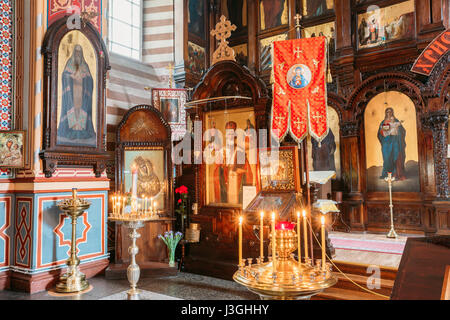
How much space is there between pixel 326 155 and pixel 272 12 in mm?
4431

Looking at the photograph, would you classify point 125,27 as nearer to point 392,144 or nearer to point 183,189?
point 183,189

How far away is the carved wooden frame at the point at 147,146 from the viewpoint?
623cm

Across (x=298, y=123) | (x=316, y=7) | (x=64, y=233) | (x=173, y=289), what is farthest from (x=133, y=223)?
(x=316, y=7)

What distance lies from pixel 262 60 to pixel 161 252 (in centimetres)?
612

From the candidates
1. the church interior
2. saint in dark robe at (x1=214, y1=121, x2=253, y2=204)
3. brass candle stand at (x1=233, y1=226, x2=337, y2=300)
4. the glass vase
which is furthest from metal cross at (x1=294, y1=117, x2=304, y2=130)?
brass candle stand at (x1=233, y1=226, x2=337, y2=300)

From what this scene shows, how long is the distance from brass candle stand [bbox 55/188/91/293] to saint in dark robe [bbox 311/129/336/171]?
553cm

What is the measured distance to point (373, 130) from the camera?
26.1 ft

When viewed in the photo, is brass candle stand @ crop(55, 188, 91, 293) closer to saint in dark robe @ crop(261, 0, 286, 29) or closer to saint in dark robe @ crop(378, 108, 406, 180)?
saint in dark robe @ crop(378, 108, 406, 180)

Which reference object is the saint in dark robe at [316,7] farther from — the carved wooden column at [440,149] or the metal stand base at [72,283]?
the metal stand base at [72,283]

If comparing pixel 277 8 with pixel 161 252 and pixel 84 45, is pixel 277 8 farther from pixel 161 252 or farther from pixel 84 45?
pixel 161 252

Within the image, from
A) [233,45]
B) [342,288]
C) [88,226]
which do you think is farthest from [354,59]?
[88,226]

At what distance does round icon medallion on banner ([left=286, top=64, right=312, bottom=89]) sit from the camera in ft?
17.3

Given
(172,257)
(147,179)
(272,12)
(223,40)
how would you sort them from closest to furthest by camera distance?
(172,257), (223,40), (147,179), (272,12)

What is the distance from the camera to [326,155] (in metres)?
8.38
